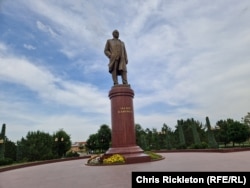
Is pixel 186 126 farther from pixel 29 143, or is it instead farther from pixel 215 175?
pixel 215 175

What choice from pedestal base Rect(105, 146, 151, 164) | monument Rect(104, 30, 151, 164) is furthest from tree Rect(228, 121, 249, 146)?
pedestal base Rect(105, 146, 151, 164)

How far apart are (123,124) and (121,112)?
22.2 inches

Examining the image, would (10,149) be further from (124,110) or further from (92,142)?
(124,110)

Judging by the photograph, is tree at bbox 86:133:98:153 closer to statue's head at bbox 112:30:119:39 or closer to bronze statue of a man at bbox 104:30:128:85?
bronze statue of a man at bbox 104:30:128:85

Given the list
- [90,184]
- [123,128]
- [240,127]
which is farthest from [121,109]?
[240,127]

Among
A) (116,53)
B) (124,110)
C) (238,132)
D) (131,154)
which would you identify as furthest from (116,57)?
(238,132)

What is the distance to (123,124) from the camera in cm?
1152

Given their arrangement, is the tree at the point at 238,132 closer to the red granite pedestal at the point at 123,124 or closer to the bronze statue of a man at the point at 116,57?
the bronze statue of a man at the point at 116,57

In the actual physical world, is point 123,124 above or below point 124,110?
below

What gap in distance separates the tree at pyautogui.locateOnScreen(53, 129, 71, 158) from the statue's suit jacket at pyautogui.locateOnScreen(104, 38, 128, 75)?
23.7 meters

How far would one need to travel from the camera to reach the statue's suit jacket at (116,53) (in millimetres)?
13055

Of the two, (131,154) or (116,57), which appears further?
(116,57)

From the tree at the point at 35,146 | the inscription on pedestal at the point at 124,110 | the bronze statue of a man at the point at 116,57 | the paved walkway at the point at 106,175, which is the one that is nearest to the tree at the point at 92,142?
the tree at the point at 35,146

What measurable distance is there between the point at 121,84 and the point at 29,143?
23.7m
